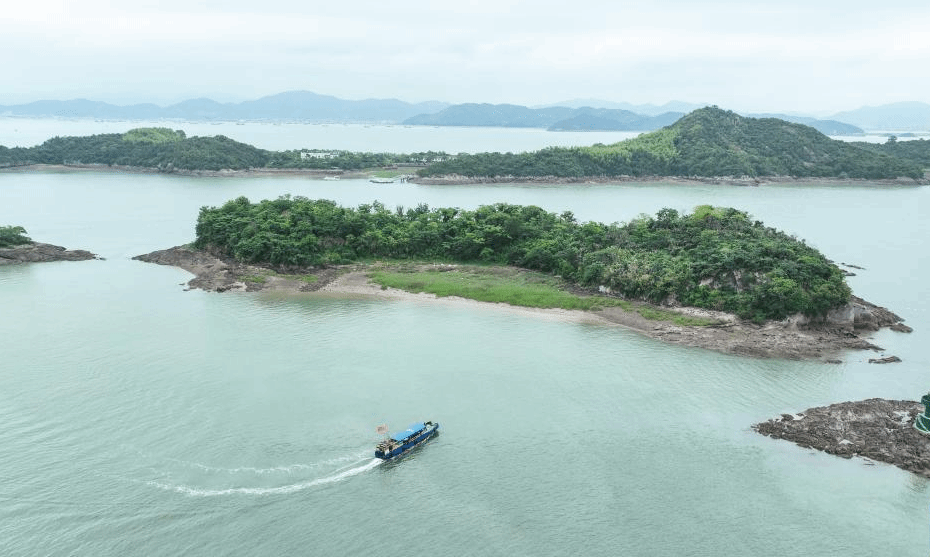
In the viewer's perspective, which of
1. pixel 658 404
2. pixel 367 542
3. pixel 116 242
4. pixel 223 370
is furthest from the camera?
pixel 116 242

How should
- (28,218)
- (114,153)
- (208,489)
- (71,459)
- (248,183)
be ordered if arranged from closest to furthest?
(208,489) < (71,459) < (28,218) < (248,183) < (114,153)

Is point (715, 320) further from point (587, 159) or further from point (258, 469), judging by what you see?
point (587, 159)

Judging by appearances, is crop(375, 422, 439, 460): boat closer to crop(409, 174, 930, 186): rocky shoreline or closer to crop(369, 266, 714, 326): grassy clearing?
crop(369, 266, 714, 326): grassy clearing

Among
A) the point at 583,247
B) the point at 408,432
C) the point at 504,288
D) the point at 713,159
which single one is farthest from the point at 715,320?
the point at 713,159

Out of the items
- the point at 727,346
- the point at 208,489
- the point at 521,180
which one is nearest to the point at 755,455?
the point at 727,346

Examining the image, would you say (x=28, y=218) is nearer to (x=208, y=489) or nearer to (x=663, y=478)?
(x=208, y=489)

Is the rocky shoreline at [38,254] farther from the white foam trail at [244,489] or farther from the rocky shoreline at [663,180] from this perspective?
the rocky shoreline at [663,180]

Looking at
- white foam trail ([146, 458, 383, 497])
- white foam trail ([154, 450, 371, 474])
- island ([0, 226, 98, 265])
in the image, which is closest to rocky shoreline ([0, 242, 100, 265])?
island ([0, 226, 98, 265])
